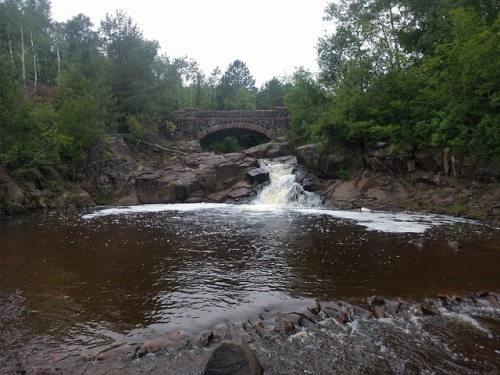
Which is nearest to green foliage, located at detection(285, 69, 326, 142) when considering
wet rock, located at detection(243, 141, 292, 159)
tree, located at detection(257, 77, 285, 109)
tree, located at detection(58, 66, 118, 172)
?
wet rock, located at detection(243, 141, 292, 159)

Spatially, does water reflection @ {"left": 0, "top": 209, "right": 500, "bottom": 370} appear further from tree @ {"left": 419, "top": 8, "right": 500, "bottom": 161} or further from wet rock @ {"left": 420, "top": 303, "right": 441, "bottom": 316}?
tree @ {"left": 419, "top": 8, "right": 500, "bottom": 161}

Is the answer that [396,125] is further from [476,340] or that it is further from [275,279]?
[476,340]

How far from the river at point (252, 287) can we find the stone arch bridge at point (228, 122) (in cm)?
2869

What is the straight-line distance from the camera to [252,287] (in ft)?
28.5

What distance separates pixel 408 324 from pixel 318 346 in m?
1.99

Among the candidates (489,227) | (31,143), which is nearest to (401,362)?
(489,227)

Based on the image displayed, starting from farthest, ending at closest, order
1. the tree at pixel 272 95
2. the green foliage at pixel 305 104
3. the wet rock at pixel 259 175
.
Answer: the tree at pixel 272 95 → the green foliage at pixel 305 104 → the wet rock at pixel 259 175

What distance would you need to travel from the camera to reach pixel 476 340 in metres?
6.05

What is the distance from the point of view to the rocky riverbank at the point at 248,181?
2086 cm

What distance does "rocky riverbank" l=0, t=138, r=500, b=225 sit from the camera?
2086cm

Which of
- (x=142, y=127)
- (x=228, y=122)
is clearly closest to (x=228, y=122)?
(x=228, y=122)

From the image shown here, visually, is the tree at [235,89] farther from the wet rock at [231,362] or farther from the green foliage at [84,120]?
the wet rock at [231,362]

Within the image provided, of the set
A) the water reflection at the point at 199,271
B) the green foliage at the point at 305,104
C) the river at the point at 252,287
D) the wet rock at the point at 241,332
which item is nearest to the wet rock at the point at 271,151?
the green foliage at the point at 305,104

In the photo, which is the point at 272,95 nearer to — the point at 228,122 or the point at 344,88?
the point at 228,122
